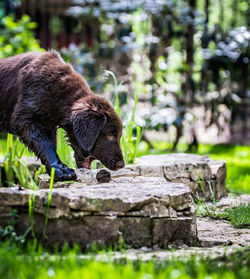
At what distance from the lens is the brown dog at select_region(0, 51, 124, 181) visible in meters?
3.68

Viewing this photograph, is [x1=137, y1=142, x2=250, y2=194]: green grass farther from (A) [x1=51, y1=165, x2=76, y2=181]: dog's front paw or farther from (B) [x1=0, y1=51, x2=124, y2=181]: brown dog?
(A) [x1=51, y1=165, x2=76, y2=181]: dog's front paw

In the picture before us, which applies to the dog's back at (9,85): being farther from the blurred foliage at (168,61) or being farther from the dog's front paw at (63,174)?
the blurred foliage at (168,61)

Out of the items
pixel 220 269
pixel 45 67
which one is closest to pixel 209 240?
pixel 220 269

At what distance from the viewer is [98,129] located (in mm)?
3674

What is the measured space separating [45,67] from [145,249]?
196 centimetres

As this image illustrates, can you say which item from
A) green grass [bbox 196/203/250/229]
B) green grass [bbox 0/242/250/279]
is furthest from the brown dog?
green grass [bbox 0/242/250/279]

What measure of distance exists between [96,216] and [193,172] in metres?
2.05

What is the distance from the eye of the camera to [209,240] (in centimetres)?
305

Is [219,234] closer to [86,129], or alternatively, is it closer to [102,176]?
[102,176]

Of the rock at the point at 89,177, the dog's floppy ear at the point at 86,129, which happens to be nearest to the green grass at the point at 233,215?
the rock at the point at 89,177

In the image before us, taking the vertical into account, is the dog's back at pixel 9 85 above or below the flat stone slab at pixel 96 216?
above

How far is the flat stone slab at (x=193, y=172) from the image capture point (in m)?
4.48

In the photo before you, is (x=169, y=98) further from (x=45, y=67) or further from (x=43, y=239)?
(x=43, y=239)

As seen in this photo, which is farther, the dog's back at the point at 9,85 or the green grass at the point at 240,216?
the dog's back at the point at 9,85
